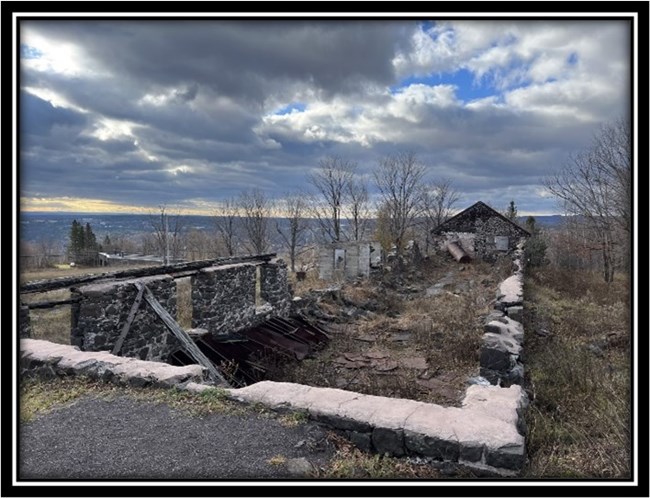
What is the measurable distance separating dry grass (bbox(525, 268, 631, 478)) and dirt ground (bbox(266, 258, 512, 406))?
48.9 inches

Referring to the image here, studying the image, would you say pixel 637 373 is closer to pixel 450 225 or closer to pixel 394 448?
pixel 394 448

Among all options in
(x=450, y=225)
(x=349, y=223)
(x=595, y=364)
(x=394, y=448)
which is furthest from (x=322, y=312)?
(x=349, y=223)

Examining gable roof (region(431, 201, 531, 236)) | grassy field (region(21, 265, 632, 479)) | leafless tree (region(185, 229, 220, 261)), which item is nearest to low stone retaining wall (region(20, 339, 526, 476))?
grassy field (region(21, 265, 632, 479))

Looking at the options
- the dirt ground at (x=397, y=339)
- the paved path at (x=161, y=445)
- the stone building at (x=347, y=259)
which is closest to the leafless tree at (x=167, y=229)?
the stone building at (x=347, y=259)

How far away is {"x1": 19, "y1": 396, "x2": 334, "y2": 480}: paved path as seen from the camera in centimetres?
310

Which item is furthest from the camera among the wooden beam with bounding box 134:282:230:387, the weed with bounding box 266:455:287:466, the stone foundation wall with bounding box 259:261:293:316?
the stone foundation wall with bounding box 259:261:293:316

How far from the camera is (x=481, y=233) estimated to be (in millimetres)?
26656

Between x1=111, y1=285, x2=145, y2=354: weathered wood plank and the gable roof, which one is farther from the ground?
the gable roof

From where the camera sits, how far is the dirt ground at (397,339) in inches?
291

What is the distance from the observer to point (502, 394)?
14.0 ft

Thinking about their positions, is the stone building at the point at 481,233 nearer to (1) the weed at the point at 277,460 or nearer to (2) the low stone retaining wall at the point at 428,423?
(2) the low stone retaining wall at the point at 428,423

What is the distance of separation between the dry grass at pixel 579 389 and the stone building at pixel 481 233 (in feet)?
41.6

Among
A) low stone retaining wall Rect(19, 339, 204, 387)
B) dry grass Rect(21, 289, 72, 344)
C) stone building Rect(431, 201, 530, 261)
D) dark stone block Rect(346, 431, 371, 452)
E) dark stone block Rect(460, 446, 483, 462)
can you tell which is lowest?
dry grass Rect(21, 289, 72, 344)

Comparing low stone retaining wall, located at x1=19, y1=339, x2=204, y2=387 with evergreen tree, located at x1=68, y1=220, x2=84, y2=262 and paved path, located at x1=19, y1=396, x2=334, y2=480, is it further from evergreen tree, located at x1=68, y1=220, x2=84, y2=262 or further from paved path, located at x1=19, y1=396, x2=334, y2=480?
evergreen tree, located at x1=68, y1=220, x2=84, y2=262
